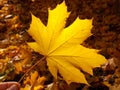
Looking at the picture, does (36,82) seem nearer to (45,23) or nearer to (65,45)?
(65,45)

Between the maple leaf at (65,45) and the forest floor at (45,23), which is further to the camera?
the forest floor at (45,23)

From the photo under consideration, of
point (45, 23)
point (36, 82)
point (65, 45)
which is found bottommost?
point (36, 82)

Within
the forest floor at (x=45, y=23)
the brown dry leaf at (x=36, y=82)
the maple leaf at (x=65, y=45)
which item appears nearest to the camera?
the maple leaf at (x=65, y=45)

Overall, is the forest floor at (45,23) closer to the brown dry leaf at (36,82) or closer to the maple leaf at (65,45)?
the brown dry leaf at (36,82)

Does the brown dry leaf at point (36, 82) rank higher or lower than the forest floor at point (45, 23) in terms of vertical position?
lower

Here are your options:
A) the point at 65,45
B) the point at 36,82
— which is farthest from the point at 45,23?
the point at 65,45

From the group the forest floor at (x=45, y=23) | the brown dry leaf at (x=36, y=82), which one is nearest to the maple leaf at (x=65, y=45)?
the forest floor at (x=45, y=23)
